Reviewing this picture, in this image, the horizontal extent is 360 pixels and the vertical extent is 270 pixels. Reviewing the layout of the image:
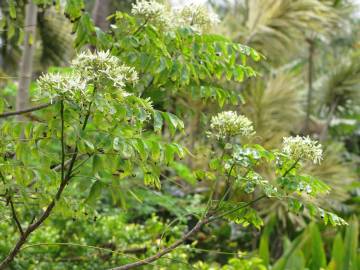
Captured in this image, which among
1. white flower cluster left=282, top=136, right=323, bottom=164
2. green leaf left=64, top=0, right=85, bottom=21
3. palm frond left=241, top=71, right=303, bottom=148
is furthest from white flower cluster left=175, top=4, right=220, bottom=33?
palm frond left=241, top=71, right=303, bottom=148

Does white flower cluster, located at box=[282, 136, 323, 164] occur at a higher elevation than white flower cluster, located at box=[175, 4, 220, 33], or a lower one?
lower

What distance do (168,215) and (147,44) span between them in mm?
4196

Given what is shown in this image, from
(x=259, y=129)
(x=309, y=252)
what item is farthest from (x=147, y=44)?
(x=259, y=129)

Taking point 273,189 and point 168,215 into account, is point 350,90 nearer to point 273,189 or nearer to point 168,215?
point 168,215

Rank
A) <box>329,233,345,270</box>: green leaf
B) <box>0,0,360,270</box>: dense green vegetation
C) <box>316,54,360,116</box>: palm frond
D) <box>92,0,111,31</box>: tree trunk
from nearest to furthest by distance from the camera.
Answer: <box>0,0,360,270</box>: dense green vegetation, <box>329,233,345,270</box>: green leaf, <box>92,0,111,31</box>: tree trunk, <box>316,54,360,116</box>: palm frond

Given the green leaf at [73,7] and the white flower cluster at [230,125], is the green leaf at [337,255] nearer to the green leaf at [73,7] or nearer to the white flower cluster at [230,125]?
the white flower cluster at [230,125]

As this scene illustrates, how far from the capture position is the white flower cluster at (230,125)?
1946 millimetres

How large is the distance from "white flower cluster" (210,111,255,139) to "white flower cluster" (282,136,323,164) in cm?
15

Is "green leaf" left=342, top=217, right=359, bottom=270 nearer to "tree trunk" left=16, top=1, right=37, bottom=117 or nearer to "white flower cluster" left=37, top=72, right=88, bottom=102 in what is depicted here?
"white flower cluster" left=37, top=72, right=88, bottom=102

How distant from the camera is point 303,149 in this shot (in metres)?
1.85

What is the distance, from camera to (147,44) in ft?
7.11

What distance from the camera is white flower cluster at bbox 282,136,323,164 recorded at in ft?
6.04

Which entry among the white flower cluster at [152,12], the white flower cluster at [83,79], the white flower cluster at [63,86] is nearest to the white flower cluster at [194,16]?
the white flower cluster at [152,12]

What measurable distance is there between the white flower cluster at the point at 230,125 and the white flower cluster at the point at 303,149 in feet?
0.49
